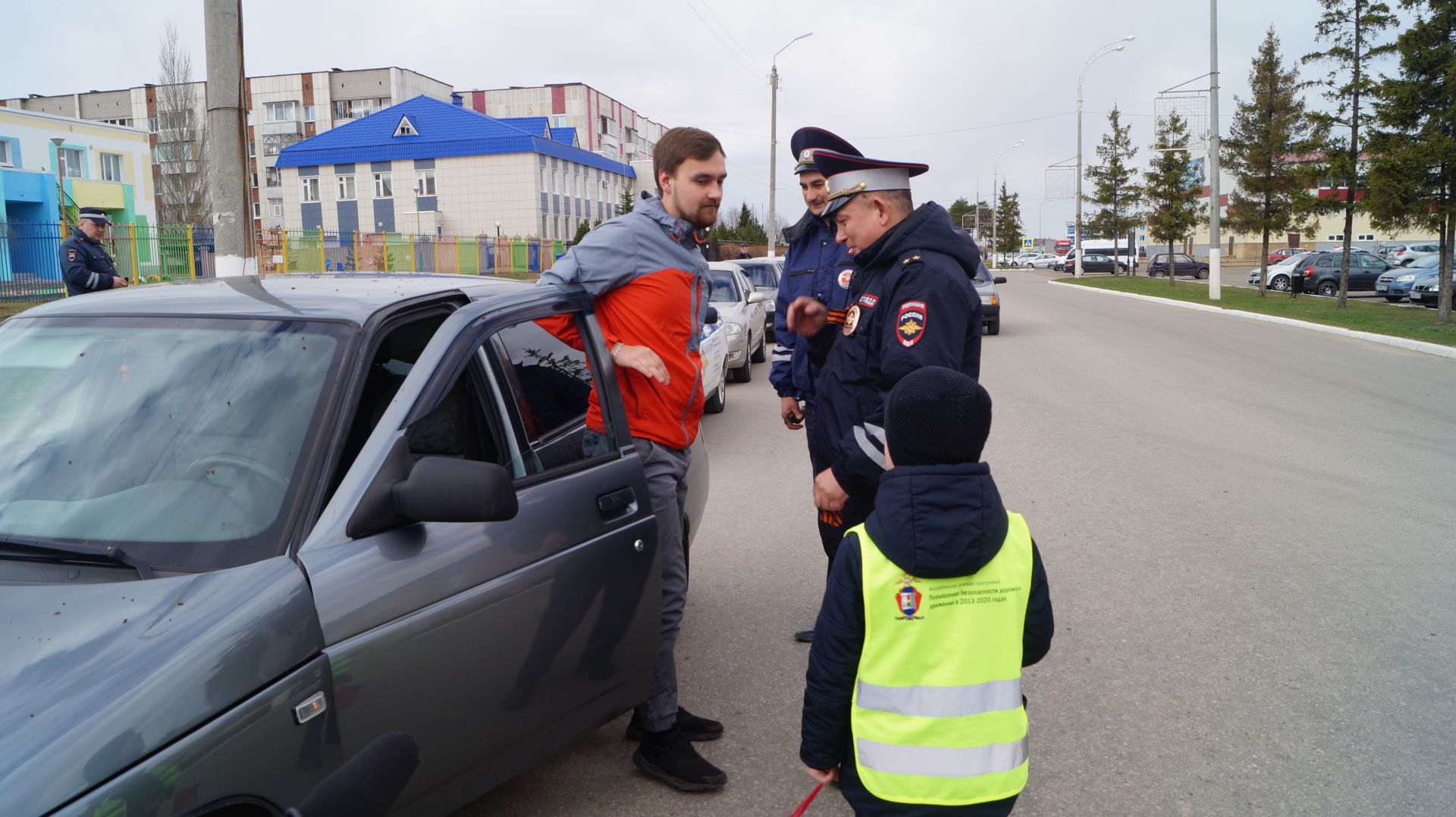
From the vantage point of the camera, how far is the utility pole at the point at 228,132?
7812 millimetres

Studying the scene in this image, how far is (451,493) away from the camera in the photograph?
7.77 feet

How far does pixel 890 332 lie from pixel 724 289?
11272mm

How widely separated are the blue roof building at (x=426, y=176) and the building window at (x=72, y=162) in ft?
51.4

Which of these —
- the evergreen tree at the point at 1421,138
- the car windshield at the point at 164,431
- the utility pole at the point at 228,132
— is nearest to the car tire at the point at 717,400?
the utility pole at the point at 228,132

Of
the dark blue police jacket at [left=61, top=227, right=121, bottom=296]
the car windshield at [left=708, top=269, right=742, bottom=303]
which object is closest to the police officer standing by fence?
the dark blue police jacket at [left=61, top=227, right=121, bottom=296]

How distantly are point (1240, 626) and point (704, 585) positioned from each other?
2642mm

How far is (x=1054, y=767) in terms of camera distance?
3596 millimetres

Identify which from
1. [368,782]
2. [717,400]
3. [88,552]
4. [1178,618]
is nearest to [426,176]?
[717,400]

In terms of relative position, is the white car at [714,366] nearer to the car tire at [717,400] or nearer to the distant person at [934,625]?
the car tire at [717,400]

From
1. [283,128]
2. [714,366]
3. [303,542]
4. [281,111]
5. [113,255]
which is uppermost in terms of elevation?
[281,111]

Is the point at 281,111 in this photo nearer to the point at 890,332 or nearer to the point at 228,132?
the point at 228,132

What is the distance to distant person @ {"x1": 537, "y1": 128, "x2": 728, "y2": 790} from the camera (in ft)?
11.3

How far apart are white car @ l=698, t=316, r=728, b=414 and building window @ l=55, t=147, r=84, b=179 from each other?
4539 cm

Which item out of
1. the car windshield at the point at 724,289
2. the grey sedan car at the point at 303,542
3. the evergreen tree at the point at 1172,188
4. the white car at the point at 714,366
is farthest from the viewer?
the evergreen tree at the point at 1172,188
